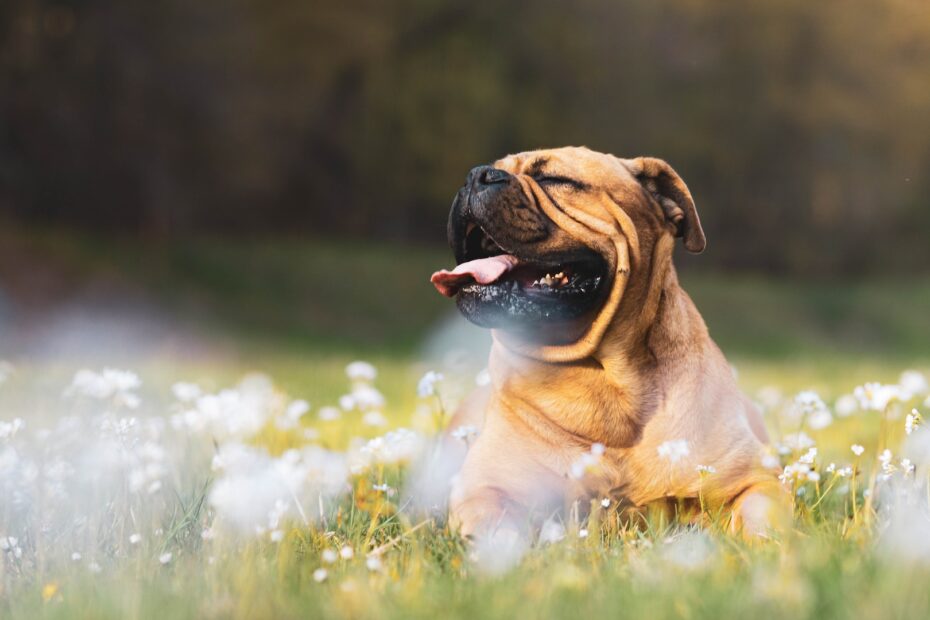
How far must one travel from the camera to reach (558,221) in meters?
3.72

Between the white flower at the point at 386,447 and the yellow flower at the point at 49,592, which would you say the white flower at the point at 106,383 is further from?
the yellow flower at the point at 49,592

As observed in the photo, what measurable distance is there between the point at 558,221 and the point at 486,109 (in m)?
15.8

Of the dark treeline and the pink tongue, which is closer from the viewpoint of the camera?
the pink tongue

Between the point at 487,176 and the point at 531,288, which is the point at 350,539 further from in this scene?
the point at 487,176

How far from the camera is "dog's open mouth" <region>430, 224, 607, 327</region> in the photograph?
143 inches

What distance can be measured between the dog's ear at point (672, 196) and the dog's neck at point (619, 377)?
193mm

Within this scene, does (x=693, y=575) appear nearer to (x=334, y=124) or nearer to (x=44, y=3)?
(x=44, y=3)

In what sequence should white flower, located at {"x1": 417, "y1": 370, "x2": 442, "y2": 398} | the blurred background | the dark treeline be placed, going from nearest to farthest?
white flower, located at {"x1": 417, "y1": 370, "x2": 442, "y2": 398}, the blurred background, the dark treeline

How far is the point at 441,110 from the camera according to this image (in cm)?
1911

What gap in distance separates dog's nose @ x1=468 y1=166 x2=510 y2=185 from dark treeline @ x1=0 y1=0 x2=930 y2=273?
1327 cm

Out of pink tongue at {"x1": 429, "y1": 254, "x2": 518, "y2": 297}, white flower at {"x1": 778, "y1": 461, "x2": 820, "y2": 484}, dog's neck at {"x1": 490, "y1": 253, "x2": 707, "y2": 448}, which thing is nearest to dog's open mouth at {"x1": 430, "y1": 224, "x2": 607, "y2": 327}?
pink tongue at {"x1": 429, "y1": 254, "x2": 518, "y2": 297}

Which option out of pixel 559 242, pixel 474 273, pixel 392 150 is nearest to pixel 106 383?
pixel 474 273

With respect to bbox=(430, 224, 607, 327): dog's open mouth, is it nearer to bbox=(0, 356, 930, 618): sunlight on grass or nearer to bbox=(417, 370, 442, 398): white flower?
bbox=(417, 370, 442, 398): white flower

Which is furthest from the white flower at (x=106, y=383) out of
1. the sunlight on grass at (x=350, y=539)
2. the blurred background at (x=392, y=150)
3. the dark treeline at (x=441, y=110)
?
the dark treeline at (x=441, y=110)
